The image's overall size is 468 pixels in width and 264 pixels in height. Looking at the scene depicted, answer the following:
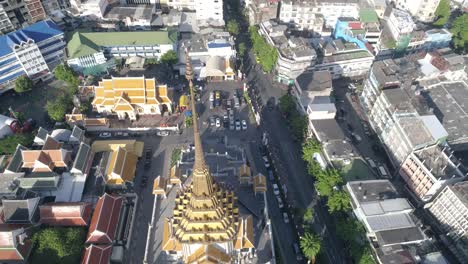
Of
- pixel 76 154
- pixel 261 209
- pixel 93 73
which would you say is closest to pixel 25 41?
pixel 93 73

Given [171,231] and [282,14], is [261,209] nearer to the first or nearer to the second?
[171,231]

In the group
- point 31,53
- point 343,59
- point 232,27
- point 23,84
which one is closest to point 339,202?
point 343,59

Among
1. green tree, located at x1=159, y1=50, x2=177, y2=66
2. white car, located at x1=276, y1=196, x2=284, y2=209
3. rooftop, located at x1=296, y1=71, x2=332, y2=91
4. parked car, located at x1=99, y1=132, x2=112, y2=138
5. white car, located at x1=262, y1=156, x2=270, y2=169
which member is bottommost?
white car, located at x1=276, y1=196, x2=284, y2=209

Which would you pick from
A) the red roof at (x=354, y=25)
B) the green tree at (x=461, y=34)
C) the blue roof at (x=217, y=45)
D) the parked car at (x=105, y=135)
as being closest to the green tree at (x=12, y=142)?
the parked car at (x=105, y=135)

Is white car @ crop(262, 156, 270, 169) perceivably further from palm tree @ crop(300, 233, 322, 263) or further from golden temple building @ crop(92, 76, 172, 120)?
golden temple building @ crop(92, 76, 172, 120)

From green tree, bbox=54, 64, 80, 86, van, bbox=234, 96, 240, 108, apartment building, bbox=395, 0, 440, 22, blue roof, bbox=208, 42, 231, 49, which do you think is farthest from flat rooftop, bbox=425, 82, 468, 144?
green tree, bbox=54, 64, 80, 86
